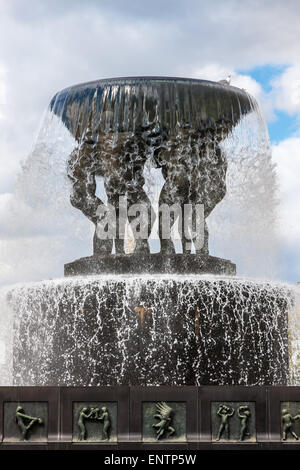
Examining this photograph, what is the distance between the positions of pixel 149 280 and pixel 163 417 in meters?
2.45

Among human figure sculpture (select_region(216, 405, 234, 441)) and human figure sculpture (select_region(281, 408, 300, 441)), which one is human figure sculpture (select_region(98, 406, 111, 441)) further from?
human figure sculpture (select_region(281, 408, 300, 441))

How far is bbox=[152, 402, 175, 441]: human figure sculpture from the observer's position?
12.0 meters

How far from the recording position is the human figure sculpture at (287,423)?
12.1 metres

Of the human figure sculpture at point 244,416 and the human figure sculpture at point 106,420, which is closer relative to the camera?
the human figure sculpture at point 106,420

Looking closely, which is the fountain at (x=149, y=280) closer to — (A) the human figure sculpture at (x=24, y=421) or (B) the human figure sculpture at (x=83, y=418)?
(B) the human figure sculpture at (x=83, y=418)

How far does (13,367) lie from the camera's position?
15.1 metres

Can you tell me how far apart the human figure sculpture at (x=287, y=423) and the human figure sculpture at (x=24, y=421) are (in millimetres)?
3190

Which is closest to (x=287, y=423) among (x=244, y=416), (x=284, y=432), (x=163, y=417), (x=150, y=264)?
(x=284, y=432)

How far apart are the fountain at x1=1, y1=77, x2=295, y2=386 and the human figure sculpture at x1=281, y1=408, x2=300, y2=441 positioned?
5.38ft

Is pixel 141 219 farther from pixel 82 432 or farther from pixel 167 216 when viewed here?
pixel 82 432

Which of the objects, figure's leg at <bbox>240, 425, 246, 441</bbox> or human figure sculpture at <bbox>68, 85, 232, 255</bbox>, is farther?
human figure sculpture at <bbox>68, 85, 232, 255</bbox>

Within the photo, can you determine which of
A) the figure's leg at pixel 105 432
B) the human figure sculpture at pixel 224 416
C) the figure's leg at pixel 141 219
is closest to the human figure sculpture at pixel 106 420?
the figure's leg at pixel 105 432

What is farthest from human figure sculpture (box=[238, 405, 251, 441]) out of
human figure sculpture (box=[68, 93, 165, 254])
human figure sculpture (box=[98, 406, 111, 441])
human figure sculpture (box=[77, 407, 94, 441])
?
human figure sculpture (box=[68, 93, 165, 254])
